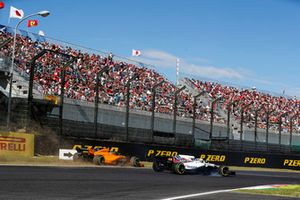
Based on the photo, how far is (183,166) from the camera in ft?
68.0

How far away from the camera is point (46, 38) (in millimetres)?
34000

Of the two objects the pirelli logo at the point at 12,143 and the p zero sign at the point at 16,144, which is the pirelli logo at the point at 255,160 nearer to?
the p zero sign at the point at 16,144

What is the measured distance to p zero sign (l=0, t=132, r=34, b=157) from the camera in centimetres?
2123

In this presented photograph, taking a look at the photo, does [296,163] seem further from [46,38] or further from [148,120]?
[46,38]

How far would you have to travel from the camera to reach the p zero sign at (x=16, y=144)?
2123cm

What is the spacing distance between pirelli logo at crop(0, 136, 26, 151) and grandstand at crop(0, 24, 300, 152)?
137cm

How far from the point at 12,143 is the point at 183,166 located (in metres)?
8.17

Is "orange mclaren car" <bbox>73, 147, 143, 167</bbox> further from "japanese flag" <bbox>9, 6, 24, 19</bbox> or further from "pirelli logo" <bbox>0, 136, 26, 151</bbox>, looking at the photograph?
"japanese flag" <bbox>9, 6, 24, 19</bbox>

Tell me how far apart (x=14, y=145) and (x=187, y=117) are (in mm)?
14970

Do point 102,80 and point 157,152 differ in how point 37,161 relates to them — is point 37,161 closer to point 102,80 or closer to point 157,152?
point 157,152

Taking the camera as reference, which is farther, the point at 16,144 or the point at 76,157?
the point at 76,157

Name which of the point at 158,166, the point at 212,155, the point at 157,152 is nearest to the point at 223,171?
the point at 158,166

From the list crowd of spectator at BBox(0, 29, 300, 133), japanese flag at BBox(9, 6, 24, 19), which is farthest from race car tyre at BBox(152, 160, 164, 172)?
japanese flag at BBox(9, 6, 24, 19)

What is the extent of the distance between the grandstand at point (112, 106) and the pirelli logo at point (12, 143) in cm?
137
